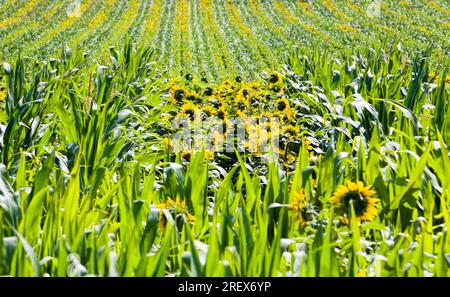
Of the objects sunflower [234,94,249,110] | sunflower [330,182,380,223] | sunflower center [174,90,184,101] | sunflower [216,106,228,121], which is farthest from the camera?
sunflower center [174,90,184,101]

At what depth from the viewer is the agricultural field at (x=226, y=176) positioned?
2277mm

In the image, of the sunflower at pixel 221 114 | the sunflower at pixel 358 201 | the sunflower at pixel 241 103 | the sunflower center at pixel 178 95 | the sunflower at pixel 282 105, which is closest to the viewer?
the sunflower at pixel 358 201

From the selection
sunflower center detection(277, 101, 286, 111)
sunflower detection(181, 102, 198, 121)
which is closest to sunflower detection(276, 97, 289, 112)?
sunflower center detection(277, 101, 286, 111)

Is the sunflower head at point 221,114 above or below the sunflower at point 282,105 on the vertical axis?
below

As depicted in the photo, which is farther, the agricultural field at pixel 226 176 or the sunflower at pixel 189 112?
the sunflower at pixel 189 112

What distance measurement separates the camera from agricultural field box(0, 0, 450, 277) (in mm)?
2277

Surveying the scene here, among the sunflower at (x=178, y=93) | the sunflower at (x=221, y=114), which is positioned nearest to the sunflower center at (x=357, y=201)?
the sunflower at (x=221, y=114)

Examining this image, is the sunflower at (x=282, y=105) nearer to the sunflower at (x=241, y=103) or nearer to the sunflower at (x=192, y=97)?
the sunflower at (x=241, y=103)

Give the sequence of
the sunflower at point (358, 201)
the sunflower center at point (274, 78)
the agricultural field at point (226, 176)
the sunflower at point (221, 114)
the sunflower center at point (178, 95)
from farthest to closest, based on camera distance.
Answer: the sunflower center at point (274, 78) < the sunflower center at point (178, 95) < the sunflower at point (221, 114) < the sunflower at point (358, 201) < the agricultural field at point (226, 176)

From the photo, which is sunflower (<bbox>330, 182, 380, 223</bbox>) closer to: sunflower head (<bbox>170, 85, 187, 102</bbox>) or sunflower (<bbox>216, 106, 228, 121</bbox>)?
sunflower (<bbox>216, 106, 228, 121</bbox>)

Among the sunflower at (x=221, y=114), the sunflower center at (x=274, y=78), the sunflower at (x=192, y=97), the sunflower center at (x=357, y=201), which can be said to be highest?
the sunflower center at (x=274, y=78)

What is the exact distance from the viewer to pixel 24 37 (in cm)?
1920

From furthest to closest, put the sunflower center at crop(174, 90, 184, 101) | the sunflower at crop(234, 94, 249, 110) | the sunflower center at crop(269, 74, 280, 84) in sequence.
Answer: the sunflower center at crop(269, 74, 280, 84)
the sunflower center at crop(174, 90, 184, 101)
the sunflower at crop(234, 94, 249, 110)

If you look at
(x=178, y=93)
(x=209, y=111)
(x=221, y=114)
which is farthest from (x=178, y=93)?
(x=221, y=114)
